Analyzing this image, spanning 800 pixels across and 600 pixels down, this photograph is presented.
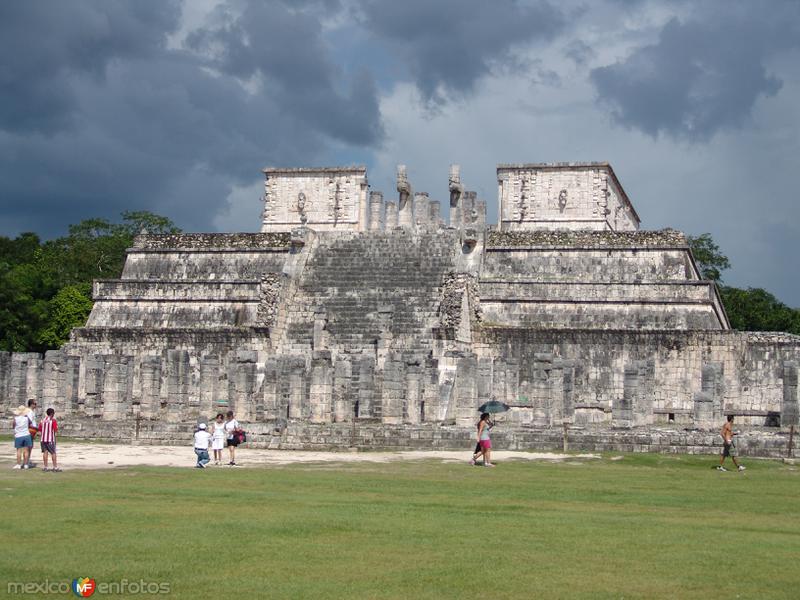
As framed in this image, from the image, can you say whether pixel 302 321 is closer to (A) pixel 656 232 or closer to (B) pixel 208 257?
(B) pixel 208 257

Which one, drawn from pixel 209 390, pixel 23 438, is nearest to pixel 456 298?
pixel 209 390

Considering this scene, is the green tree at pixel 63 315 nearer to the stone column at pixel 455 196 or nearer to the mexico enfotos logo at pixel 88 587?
the stone column at pixel 455 196

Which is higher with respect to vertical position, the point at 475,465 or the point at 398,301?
the point at 398,301

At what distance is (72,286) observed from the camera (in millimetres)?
56375

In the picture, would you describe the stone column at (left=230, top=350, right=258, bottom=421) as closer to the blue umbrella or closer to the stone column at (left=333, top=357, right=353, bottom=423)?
the stone column at (left=333, top=357, right=353, bottom=423)

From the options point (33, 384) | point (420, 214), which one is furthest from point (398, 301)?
point (33, 384)

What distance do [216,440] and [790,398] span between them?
46.3 feet

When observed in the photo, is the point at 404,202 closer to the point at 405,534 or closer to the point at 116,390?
the point at 116,390

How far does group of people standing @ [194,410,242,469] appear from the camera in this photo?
74.2ft

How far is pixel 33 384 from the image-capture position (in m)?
35.9

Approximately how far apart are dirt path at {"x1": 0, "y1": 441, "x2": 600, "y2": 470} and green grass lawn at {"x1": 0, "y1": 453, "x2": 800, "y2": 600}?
290 cm

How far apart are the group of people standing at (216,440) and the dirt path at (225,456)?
41 cm

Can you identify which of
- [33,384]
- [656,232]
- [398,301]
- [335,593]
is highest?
[656,232]

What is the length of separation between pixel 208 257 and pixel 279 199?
7.68m
